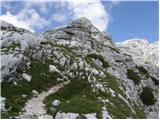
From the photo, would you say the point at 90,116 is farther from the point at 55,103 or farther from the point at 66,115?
the point at 55,103

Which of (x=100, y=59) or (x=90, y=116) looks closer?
(x=90, y=116)

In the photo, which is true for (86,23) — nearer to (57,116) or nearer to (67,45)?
(67,45)

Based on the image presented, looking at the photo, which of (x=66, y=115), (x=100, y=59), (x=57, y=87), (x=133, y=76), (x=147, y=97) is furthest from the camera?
(x=100, y=59)

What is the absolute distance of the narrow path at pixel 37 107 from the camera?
3891 cm

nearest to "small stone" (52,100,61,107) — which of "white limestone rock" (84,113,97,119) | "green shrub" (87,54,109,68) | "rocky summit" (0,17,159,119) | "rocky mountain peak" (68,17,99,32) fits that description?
"rocky summit" (0,17,159,119)

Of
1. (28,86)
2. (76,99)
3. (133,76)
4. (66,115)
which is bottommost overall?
(66,115)

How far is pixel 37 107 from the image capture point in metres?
42.1

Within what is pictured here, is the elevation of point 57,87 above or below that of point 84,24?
below

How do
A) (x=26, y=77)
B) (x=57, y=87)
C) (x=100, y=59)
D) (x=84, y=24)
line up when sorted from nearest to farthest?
1. (x=26, y=77)
2. (x=57, y=87)
3. (x=100, y=59)
4. (x=84, y=24)

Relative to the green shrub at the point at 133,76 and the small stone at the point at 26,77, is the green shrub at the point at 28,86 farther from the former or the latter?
the green shrub at the point at 133,76

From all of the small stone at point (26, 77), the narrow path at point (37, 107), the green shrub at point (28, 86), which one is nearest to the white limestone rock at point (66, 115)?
the narrow path at point (37, 107)

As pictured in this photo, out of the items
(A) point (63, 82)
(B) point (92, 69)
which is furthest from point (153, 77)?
(A) point (63, 82)

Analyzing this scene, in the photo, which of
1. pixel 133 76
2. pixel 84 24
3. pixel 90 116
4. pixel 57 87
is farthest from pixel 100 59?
pixel 84 24

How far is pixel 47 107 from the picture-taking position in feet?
139
